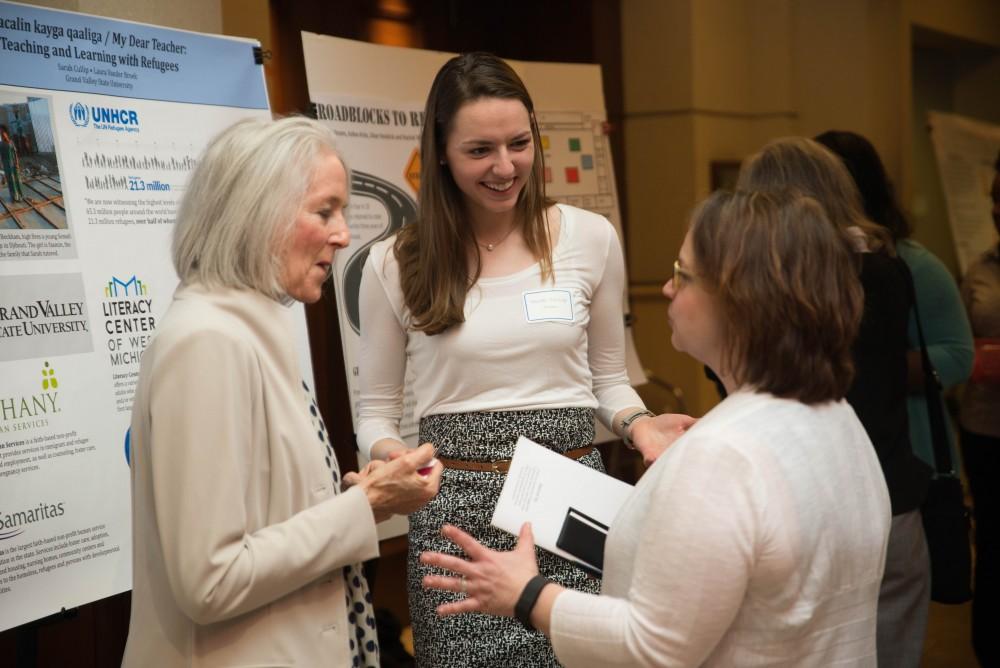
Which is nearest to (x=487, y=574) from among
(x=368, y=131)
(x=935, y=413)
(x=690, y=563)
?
(x=690, y=563)

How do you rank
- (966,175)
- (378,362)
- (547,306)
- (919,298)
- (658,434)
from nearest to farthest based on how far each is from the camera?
(658,434) → (547,306) → (378,362) → (919,298) → (966,175)

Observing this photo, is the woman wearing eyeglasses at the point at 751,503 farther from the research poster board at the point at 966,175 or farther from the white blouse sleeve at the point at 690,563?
the research poster board at the point at 966,175

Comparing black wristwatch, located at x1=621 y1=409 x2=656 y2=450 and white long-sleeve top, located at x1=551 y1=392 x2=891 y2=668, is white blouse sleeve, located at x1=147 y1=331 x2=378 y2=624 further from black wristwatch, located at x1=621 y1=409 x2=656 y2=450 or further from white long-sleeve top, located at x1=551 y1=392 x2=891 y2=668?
black wristwatch, located at x1=621 y1=409 x2=656 y2=450

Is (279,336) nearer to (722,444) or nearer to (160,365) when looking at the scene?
(160,365)

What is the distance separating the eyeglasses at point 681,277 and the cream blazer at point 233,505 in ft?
1.85

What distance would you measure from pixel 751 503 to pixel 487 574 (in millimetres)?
416

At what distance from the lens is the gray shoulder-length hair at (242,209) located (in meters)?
1.49

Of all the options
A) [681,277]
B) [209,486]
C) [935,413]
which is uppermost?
[681,277]

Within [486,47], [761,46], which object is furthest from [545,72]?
[761,46]

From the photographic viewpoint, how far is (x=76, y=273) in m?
2.44

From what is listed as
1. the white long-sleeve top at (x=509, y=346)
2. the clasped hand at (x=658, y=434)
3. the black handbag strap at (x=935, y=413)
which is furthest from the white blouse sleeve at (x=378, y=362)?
the black handbag strap at (x=935, y=413)

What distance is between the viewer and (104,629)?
2.97 metres

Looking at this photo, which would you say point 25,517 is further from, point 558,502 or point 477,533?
point 558,502

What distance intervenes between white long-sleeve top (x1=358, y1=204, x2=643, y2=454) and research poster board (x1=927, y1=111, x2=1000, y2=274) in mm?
4912
